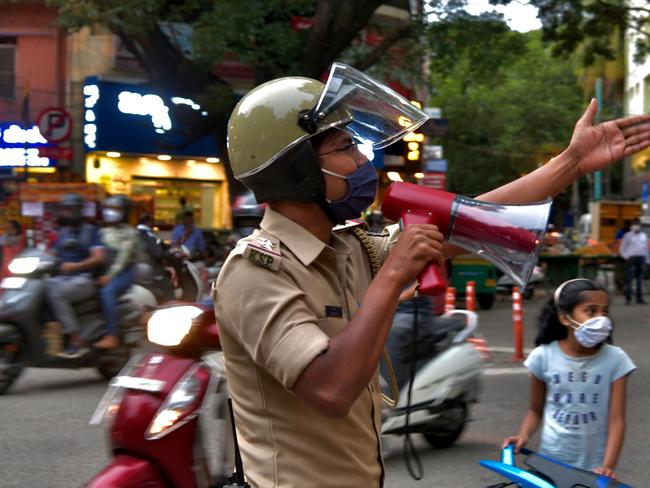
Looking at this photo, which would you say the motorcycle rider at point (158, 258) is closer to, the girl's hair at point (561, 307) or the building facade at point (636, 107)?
the girl's hair at point (561, 307)

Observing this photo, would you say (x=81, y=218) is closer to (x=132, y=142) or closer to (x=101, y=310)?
(x=101, y=310)

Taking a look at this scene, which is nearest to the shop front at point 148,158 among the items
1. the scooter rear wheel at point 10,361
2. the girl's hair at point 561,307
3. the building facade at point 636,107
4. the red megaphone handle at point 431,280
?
the scooter rear wheel at point 10,361

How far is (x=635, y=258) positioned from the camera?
19.5 m

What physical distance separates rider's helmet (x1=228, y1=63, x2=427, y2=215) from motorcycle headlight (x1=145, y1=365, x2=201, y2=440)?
2.17 metres

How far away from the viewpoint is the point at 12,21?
21.0 m

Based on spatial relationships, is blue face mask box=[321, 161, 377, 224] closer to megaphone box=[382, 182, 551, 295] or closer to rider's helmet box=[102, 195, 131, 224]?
megaphone box=[382, 182, 551, 295]

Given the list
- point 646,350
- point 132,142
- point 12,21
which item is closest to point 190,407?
point 646,350

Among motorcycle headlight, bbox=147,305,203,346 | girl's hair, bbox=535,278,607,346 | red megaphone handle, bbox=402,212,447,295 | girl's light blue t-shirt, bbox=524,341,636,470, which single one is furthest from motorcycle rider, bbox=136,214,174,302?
red megaphone handle, bbox=402,212,447,295

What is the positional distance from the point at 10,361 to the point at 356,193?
6.86 m

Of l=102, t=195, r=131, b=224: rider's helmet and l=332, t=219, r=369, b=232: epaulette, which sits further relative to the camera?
l=102, t=195, r=131, b=224: rider's helmet

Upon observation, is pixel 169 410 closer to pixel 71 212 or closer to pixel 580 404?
pixel 580 404

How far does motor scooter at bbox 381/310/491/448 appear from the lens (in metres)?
6.30

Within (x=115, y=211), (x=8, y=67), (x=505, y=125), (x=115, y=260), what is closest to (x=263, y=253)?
(x=115, y=260)

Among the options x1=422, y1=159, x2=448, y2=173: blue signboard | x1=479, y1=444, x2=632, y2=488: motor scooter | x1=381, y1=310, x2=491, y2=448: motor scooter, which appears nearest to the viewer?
x1=479, y1=444, x2=632, y2=488: motor scooter
